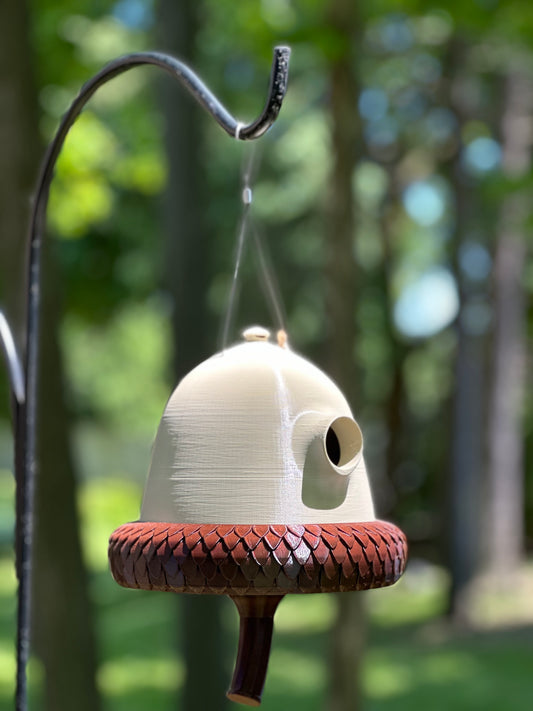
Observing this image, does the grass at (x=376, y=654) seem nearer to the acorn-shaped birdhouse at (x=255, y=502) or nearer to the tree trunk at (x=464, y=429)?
the tree trunk at (x=464, y=429)

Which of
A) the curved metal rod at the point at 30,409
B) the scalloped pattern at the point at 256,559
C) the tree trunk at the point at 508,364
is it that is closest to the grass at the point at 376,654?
the tree trunk at the point at 508,364

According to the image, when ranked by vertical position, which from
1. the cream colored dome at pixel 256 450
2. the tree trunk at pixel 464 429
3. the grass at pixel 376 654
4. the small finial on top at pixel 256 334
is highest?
the small finial on top at pixel 256 334

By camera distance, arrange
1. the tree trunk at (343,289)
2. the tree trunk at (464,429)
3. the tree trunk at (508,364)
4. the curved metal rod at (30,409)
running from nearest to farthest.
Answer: the curved metal rod at (30,409)
the tree trunk at (343,289)
the tree trunk at (464,429)
the tree trunk at (508,364)

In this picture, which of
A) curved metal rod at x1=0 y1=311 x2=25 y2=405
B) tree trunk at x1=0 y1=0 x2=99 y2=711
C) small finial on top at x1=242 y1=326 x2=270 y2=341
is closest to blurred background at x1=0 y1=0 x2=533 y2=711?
tree trunk at x1=0 y1=0 x2=99 y2=711

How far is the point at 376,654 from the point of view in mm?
13789

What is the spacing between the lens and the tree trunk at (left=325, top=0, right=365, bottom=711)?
360 inches

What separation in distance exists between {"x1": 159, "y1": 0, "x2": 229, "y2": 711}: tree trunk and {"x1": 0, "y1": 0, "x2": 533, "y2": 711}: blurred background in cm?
2

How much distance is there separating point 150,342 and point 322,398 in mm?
27539

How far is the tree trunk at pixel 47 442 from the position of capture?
282 inches

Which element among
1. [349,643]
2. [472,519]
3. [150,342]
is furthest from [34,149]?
[150,342]

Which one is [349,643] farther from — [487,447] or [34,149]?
[487,447]

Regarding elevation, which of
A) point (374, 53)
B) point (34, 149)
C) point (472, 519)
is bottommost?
point (472, 519)

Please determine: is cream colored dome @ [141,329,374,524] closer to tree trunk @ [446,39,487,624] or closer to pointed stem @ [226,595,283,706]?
pointed stem @ [226,595,283,706]

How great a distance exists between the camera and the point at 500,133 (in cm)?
1537
